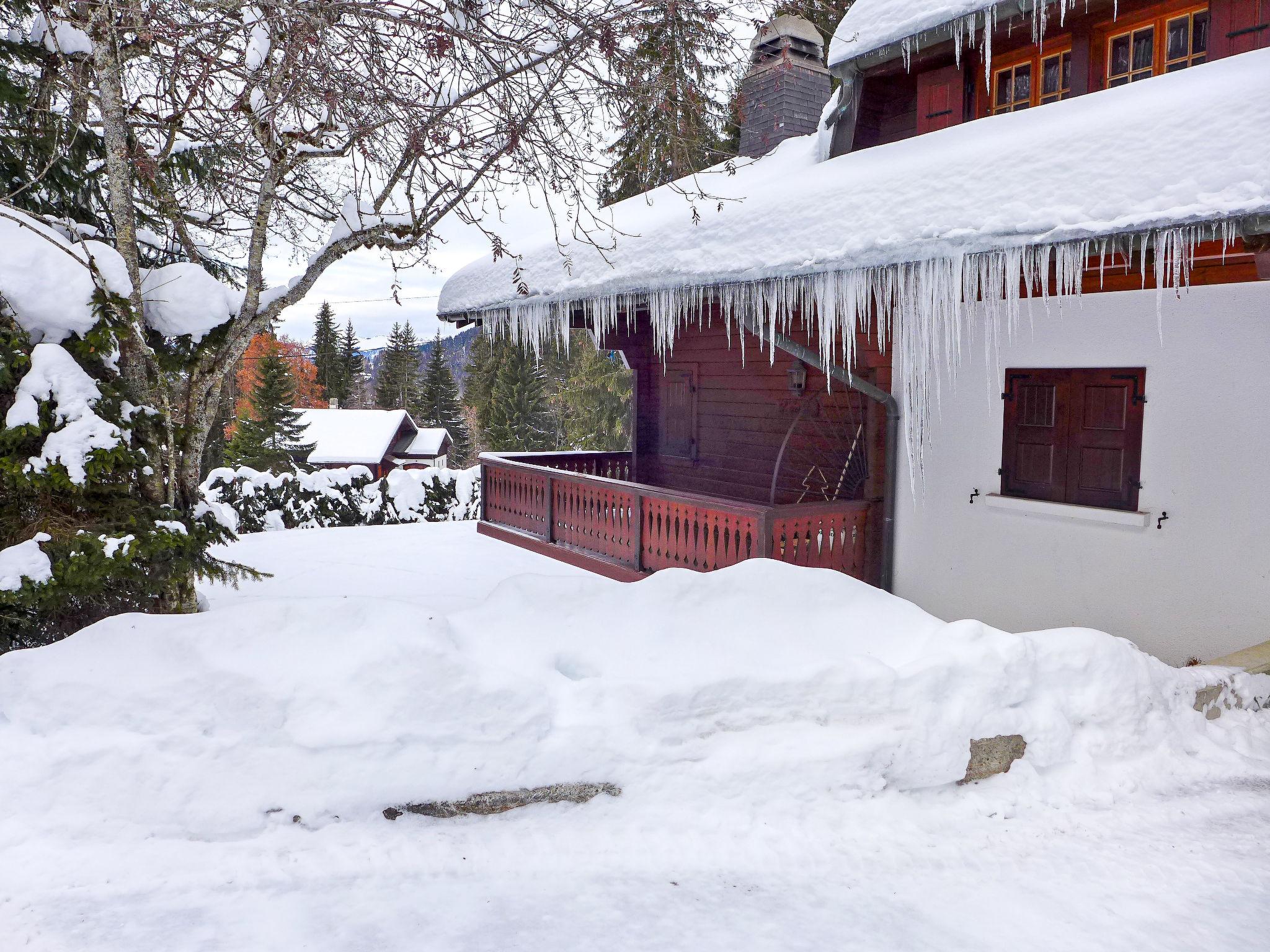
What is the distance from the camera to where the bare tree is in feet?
14.6

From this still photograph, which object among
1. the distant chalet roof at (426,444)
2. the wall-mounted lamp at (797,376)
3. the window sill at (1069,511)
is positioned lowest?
the distant chalet roof at (426,444)

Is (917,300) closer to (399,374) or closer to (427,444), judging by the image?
(427,444)

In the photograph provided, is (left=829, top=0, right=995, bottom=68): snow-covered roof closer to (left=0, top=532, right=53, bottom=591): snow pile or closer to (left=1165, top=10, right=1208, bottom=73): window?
(left=1165, top=10, right=1208, bottom=73): window

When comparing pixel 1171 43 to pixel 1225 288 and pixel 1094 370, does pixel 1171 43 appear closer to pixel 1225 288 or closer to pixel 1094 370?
pixel 1225 288

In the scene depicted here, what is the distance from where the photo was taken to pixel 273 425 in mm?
38406

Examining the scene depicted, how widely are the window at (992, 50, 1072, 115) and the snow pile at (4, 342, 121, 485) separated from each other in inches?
282

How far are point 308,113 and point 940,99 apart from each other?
217 inches

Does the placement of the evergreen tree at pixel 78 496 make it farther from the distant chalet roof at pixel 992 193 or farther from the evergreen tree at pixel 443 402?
the evergreen tree at pixel 443 402

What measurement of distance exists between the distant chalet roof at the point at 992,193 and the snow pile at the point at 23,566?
11.2 feet

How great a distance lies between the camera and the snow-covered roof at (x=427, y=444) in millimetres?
45656

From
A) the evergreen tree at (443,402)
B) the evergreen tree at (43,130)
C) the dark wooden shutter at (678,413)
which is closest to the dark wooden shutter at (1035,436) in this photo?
the dark wooden shutter at (678,413)

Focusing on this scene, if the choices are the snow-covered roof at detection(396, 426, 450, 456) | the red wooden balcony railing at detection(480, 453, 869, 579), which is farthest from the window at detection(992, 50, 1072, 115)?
the snow-covered roof at detection(396, 426, 450, 456)

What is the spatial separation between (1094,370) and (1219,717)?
110 inches

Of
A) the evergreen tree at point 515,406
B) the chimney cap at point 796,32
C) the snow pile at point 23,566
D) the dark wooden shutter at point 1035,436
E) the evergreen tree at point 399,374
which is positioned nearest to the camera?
the snow pile at point 23,566
